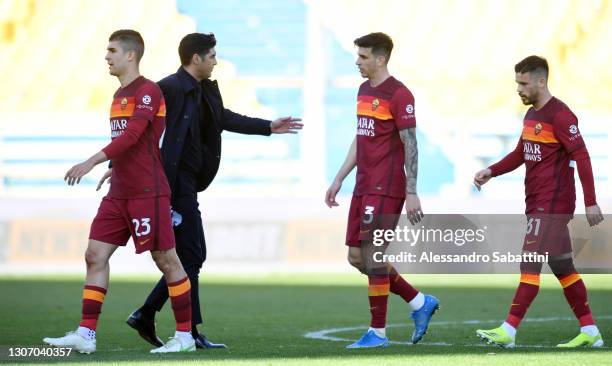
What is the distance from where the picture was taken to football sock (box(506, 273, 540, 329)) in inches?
291

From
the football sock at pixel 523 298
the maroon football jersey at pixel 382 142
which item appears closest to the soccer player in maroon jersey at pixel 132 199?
the maroon football jersey at pixel 382 142

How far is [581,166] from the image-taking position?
740 centimetres

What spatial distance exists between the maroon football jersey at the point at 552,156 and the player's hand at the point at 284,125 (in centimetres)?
152

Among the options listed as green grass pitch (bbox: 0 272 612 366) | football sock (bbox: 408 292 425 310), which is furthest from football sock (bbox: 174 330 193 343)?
football sock (bbox: 408 292 425 310)

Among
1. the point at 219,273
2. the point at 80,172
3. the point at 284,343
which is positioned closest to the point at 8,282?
the point at 219,273

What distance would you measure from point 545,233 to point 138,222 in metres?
2.37

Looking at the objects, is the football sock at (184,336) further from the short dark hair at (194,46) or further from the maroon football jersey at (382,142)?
the short dark hair at (194,46)

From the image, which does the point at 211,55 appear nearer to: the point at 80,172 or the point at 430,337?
the point at 80,172

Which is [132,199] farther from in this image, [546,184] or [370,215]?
[546,184]

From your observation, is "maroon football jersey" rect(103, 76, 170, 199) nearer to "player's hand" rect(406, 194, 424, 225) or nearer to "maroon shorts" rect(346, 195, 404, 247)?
"maroon shorts" rect(346, 195, 404, 247)

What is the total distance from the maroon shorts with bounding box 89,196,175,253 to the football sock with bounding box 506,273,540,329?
80.0 inches

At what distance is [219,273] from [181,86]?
1028 cm

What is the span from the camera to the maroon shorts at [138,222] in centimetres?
696

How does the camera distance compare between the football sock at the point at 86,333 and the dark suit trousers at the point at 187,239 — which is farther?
the dark suit trousers at the point at 187,239
